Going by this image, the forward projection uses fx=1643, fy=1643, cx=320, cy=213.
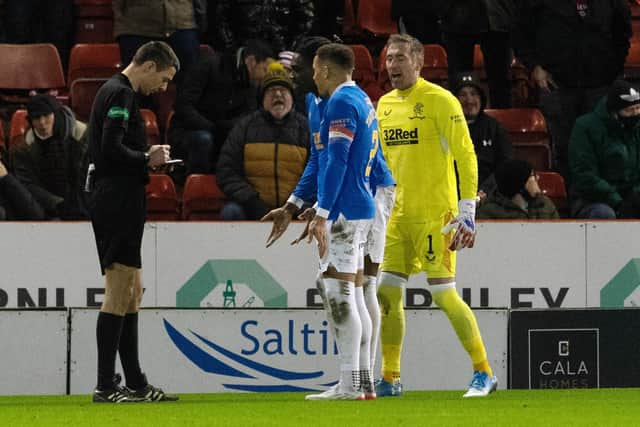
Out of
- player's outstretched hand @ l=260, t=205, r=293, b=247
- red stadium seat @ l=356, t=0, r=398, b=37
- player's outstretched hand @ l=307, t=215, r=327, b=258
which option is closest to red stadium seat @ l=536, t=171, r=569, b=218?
red stadium seat @ l=356, t=0, r=398, b=37

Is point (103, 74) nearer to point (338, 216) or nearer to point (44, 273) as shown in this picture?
point (44, 273)

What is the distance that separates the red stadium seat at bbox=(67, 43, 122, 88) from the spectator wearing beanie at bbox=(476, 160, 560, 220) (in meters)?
3.87

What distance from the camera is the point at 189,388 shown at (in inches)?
417

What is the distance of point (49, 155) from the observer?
1223cm

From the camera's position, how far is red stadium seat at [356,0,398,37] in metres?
15.2

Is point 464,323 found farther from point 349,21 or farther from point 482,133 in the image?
point 349,21

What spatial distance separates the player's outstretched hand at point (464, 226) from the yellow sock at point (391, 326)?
1.79 ft

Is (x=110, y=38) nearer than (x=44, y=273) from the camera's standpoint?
No

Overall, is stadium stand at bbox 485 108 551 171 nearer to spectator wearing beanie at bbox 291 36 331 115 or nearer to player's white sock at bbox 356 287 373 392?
spectator wearing beanie at bbox 291 36 331 115

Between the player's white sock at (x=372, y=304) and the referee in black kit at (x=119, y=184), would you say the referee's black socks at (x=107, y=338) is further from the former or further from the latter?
the player's white sock at (x=372, y=304)

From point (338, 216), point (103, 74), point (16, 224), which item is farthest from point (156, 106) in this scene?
point (338, 216)

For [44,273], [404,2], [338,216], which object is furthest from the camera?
[404,2]

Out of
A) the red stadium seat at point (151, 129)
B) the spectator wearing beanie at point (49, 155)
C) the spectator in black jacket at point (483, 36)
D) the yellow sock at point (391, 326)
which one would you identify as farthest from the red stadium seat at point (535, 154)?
the yellow sock at point (391, 326)

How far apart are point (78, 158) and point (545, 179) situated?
370 centimetres
